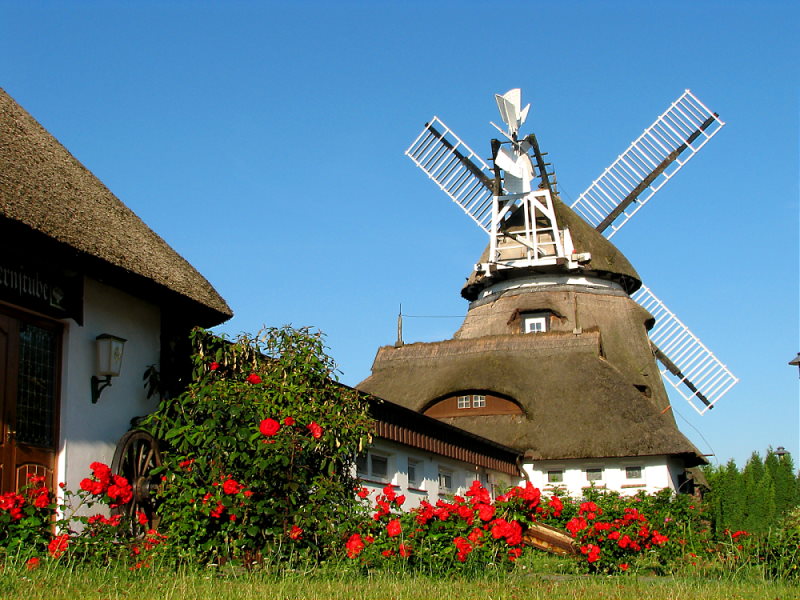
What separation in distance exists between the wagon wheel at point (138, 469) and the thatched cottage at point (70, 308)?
193 millimetres

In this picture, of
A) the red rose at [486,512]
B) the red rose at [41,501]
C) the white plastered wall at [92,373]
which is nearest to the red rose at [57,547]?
the red rose at [41,501]

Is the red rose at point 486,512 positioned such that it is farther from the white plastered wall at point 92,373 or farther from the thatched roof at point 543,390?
the thatched roof at point 543,390

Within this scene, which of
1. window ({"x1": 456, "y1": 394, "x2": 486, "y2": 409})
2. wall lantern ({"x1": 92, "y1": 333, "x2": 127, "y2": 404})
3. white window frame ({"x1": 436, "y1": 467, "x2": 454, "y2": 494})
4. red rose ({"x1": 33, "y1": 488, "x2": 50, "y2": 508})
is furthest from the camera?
window ({"x1": 456, "y1": 394, "x2": 486, "y2": 409})

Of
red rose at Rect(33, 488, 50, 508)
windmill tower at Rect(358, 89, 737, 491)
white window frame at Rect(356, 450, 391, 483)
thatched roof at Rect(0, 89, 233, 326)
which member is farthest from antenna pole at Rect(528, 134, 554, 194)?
red rose at Rect(33, 488, 50, 508)

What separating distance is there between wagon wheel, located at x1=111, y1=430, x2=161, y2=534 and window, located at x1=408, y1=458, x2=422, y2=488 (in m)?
7.79

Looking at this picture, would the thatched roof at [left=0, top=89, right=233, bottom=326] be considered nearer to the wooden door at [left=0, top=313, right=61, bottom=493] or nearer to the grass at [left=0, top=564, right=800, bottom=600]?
the wooden door at [left=0, top=313, right=61, bottom=493]

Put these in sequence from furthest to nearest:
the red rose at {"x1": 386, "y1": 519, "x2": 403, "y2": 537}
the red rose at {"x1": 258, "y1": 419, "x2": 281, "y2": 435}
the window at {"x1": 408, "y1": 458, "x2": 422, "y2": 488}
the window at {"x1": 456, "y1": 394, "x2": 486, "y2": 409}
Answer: the window at {"x1": 456, "y1": 394, "x2": 486, "y2": 409} < the window at {"x1": 408, "y1": 458, "x2": 422, "y2": 488} < the red rose at {"x1": 258, "y1": 419, "x2": 281, "y2": 435} < the red rose at {"x1": 386, "y1": 519, "x2": 403, "y2": 537}

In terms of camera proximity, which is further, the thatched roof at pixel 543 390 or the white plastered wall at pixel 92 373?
the thatched roof at pixel 543 390

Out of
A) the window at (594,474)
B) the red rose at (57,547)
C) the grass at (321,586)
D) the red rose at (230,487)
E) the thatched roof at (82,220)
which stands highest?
the thatched roof at (82,220)

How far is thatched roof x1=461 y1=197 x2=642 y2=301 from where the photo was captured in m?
30.0

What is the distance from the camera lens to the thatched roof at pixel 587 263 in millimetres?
30009

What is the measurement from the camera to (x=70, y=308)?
32.9 ft

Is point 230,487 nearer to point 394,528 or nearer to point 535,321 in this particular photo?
point 394,528

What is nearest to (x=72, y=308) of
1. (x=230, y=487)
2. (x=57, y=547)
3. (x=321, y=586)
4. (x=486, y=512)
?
(x=230, y=487)
